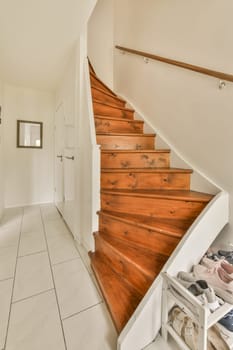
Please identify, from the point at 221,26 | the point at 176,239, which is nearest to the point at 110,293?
the point at 176,239

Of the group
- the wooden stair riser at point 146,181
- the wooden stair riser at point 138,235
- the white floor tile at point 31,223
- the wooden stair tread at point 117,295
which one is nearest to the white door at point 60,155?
the white floor tile at point 31,223

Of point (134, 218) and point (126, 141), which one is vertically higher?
point (126, 141)

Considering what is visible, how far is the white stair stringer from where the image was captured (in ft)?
2.90

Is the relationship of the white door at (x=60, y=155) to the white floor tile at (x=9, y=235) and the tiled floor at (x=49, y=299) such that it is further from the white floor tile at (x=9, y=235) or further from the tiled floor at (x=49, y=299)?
the tiled floor at (x=49, y=299)

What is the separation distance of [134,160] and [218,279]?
1188 mm

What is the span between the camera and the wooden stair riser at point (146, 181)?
1.66 metres

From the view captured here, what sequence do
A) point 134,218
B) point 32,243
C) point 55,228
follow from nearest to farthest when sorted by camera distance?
point 134,218
point 32,243
point 55,228

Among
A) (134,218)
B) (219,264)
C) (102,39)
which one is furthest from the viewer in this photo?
(102,39)

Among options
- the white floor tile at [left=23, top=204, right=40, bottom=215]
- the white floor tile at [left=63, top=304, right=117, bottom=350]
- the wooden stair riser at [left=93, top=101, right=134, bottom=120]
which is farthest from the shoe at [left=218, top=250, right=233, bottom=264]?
the white floor tile at [left=23, top=204, right=40, bottom=215]

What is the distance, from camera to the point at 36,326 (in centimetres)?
101

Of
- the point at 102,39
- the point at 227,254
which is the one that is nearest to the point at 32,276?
the point at 227,254

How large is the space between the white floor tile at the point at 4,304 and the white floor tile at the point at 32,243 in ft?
1.41

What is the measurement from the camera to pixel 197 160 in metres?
1.64

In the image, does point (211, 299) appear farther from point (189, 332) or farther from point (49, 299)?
point (49, 299)
